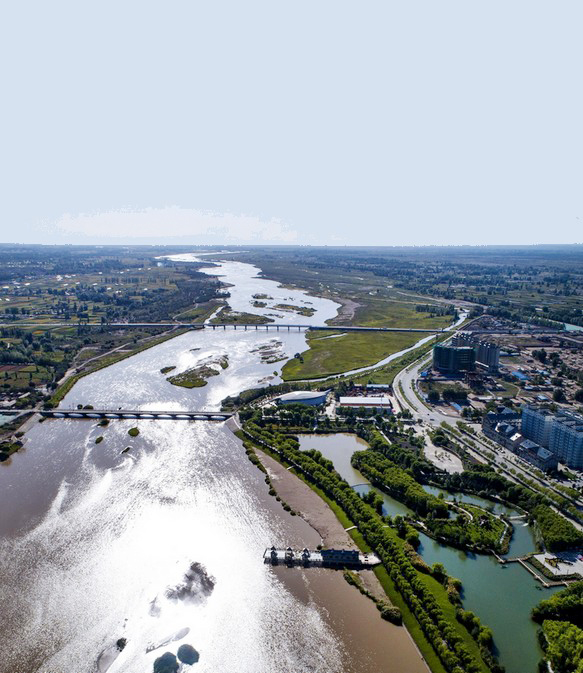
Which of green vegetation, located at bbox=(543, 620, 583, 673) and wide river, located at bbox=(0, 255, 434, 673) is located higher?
green vegetation, located at bbox=(543, 620, 583, 673)

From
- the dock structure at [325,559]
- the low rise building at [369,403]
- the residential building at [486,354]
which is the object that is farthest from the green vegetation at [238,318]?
the dock structure at [325,559]

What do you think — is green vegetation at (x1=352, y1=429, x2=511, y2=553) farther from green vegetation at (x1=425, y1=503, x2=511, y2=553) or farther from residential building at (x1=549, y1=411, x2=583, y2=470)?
residential building at (x1=549, y1=411, x2=583, y2=470)

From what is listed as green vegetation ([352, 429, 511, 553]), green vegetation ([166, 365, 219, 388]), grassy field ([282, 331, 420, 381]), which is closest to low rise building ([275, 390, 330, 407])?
grassy field ([282, 331, 420, 381])

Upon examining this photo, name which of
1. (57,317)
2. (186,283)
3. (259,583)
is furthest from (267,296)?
(259,583)

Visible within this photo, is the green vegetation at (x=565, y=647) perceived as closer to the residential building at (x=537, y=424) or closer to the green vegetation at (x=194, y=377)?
the residential building at (x=537, y=424)

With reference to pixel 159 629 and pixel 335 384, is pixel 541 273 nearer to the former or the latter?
pixel 335 384

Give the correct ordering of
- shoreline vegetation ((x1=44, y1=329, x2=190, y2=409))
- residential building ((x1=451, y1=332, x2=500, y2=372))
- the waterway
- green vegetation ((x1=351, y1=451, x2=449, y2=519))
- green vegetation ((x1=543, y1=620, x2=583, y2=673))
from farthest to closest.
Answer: residential building ((x1=451, y1=332, x2=500, y2=372)) < shoreline vegetation ((x1=44, y1=329, x2=190, y2=409)) < green vegetation ((x1=351, y1=451, x2=449, y2=519)) < the waterway < green vegetation ((x1=543, y1=620, x2=583, y2=673))

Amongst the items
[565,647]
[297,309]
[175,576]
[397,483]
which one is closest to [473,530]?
[397,483]
